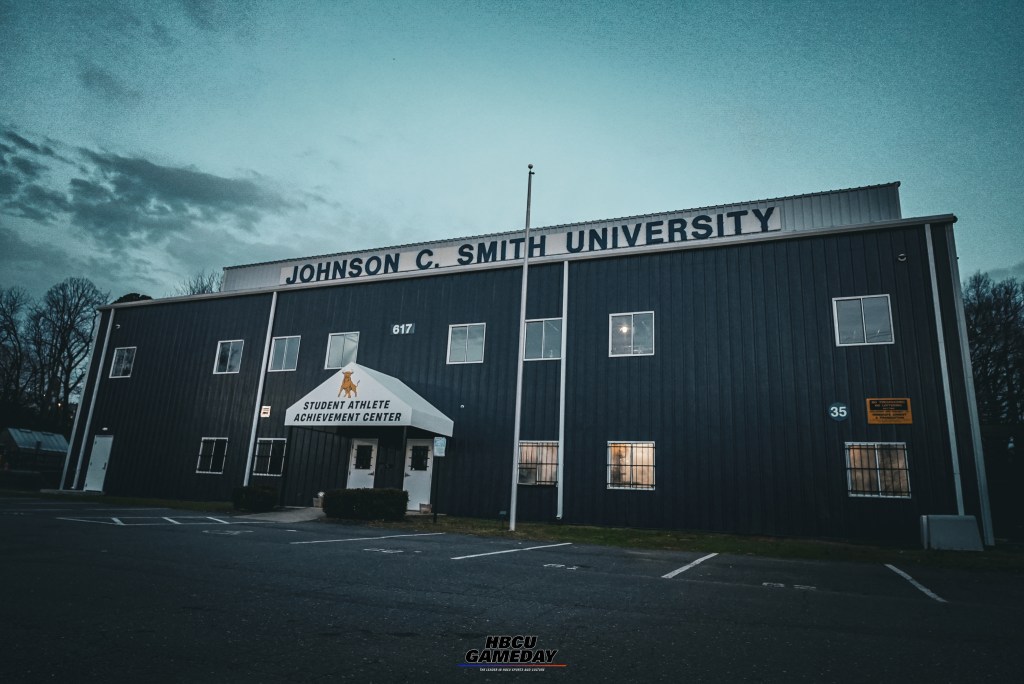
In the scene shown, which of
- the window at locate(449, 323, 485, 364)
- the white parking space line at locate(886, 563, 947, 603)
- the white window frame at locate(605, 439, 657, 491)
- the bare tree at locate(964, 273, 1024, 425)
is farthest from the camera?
the bare tree at locate(964, 273, 1024, 425)

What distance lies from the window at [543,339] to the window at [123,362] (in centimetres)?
2013

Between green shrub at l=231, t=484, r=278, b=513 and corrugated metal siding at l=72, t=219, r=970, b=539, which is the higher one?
corrugated metal siding at l=72, t=219, r=970, b=539

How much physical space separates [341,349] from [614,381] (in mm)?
11341

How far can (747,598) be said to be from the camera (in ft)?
20.8

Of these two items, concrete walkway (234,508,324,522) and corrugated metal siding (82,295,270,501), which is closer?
concrete walkway (234,508,324,522)

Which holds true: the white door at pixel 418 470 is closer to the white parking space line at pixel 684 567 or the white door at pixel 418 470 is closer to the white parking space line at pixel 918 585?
the white parking space line at pixel 684 567

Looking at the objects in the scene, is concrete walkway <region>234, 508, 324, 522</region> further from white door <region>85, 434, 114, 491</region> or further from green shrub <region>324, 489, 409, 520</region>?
white door <region>85, 434, 114, 491</region>

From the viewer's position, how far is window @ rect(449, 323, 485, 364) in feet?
66.4

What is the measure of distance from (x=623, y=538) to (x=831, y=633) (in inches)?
387

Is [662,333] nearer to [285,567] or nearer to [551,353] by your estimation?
[551,353]

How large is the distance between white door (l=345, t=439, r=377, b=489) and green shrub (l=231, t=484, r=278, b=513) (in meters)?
2.91

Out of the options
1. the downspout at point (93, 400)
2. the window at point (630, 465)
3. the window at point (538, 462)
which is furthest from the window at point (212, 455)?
the window at point (630, 465)

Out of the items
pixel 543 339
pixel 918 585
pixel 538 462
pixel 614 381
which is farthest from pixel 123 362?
pixel 918 585

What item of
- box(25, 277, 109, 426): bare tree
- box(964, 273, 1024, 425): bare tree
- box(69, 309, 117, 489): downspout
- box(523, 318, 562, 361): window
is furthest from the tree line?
box(964, 273, 1024, 425): bare tree
